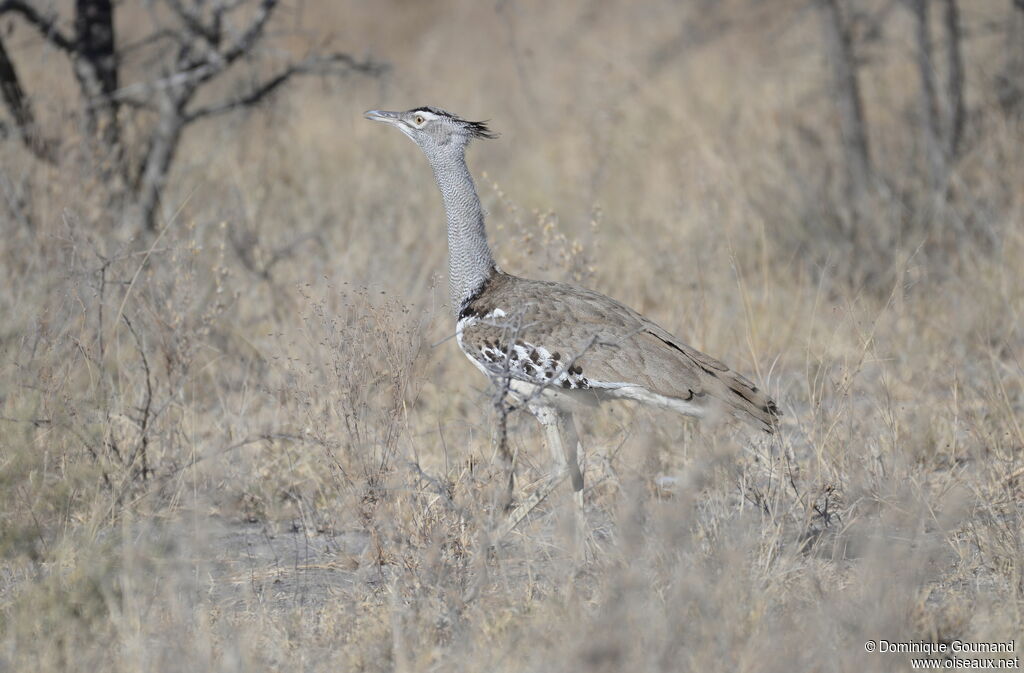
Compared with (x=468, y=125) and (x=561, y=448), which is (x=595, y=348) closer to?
(x=561, y=448)

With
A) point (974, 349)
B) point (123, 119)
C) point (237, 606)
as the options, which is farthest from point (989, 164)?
point (237, 606)

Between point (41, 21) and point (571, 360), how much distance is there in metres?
3.62

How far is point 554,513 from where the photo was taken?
138 inches

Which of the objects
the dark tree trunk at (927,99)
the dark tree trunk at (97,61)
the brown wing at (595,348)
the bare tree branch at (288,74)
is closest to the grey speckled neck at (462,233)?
the brown wing at (595,348)

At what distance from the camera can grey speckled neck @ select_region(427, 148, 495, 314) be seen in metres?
4.11

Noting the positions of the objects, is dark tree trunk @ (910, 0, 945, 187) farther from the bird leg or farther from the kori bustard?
the bird leg

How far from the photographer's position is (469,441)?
4.13 m

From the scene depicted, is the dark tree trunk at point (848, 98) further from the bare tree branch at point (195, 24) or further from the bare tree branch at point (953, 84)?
the bare tree branch at point (195, 24)

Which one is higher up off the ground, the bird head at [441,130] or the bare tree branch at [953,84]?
the bird head at [441,130]

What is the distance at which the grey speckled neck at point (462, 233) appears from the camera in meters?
4.11

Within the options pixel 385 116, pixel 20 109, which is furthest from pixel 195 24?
pixel 385 116

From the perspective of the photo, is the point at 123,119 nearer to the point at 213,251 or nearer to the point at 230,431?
the point at 213,251

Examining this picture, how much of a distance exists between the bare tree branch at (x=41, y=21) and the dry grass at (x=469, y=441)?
0.66m

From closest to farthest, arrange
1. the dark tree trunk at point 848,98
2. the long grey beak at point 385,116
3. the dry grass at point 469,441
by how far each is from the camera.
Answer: the dry grass at point 469,441, the long grey beak at point 385,116, the dark tree trunk at point 848,98
